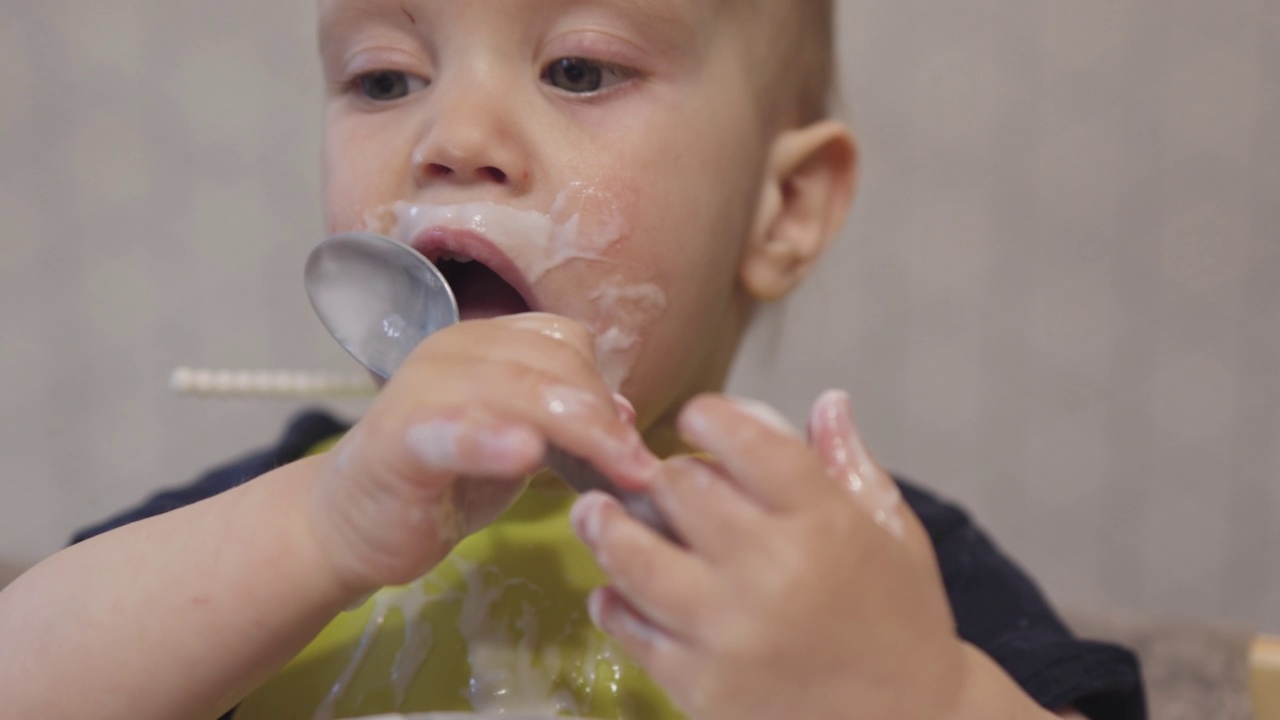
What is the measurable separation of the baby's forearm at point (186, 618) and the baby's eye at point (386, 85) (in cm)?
22

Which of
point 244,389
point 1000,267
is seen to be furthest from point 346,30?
point 1000,267

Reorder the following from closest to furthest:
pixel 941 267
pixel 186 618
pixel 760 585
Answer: pixel 760 585
pixel 186 618
pixel 941 267

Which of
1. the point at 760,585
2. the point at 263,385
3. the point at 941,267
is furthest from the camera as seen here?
the point at 941,267

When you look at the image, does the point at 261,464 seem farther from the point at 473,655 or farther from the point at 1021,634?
the point at 1021,634

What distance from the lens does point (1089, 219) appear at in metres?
1.14

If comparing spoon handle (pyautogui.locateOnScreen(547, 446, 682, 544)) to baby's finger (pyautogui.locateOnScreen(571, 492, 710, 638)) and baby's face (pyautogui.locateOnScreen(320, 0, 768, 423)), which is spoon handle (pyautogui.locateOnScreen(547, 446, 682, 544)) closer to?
baby's finger (pyautogui.locateOnScreen(571, 492, 710, 638))

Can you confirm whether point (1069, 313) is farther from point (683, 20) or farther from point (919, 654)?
point (919, 654)

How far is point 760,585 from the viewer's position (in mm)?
344

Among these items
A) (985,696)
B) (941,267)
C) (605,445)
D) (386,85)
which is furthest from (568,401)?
(941,267)

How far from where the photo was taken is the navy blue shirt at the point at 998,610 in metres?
0.60

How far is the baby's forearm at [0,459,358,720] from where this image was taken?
1.47 feet

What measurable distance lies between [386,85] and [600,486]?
1.00 feet

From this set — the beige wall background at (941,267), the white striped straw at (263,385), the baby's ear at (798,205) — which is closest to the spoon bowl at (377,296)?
the white striped straw at (263,385)

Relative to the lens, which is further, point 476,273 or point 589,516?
point 476,273
